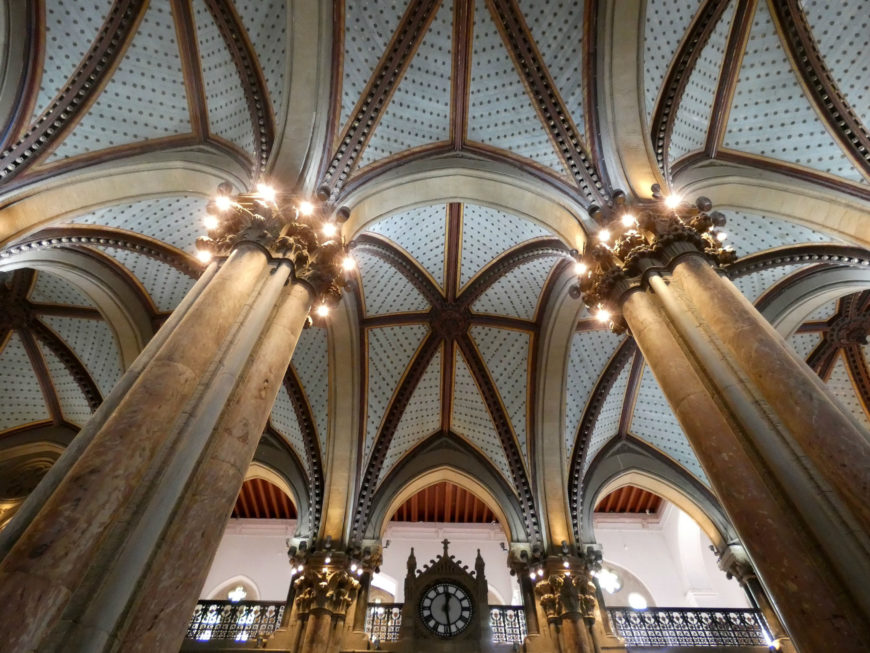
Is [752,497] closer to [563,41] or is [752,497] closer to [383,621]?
[563,41]

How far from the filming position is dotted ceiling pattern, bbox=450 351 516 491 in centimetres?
923

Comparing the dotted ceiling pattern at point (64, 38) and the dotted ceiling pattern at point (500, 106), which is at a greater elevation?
the dotted ceiling pattern at point (500, 106)

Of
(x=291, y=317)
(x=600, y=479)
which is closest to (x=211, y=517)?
(x=291, y=317)

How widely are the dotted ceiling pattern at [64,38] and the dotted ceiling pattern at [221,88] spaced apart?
0.94m

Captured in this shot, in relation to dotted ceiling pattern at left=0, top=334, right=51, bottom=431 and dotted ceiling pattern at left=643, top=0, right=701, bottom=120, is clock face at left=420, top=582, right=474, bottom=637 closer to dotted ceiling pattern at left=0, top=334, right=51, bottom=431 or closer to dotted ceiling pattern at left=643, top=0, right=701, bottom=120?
dotted ceiling pattern at left=643, top=0, right=701, bottom=120

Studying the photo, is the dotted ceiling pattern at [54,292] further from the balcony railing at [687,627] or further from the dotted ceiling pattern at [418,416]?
the balcony railing at [687,627]

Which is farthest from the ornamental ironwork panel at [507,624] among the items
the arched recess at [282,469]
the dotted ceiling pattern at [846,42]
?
the dotted ceiling pattern at [846,42]

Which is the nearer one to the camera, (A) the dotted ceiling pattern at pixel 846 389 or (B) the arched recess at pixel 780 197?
(B) the arched recess at pixel 780 197

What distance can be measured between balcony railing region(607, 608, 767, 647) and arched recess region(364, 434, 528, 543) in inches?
83.6

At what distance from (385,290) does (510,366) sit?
2.77 meters

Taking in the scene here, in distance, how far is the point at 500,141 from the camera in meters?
6.41

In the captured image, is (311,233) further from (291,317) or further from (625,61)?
(625,61)

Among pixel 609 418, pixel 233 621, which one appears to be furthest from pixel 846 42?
pixel 233 621

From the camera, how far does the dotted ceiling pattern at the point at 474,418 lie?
9.23 meters
